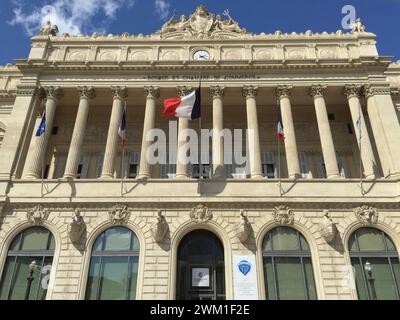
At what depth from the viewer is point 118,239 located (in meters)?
23.5

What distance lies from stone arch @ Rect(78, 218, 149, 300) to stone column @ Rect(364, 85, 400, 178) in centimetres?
1594

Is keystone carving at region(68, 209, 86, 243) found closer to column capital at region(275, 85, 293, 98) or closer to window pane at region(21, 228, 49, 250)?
window pane at region(21, 228, 49, 250)

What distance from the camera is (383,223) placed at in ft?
77.1

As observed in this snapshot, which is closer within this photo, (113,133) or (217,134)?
(217,134)

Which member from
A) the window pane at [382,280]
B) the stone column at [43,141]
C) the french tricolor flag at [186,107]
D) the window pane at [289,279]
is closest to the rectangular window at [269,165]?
the french tricolor flag at [186,107]

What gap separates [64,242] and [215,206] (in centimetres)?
907

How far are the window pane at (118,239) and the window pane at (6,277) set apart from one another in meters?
5.39

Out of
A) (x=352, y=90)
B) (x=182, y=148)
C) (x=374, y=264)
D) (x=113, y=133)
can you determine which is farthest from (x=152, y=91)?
(x=374, y=264)

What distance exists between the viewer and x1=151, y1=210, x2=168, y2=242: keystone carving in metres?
22.8

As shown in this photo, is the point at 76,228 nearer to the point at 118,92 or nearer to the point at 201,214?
the point at 201,214

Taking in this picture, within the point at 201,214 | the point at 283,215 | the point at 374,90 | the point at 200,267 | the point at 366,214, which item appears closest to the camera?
the point at 200,267

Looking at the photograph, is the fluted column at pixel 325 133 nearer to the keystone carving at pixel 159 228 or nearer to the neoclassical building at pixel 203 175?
the neoclassical building at pixel 203 175

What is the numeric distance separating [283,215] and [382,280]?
20.8 feet

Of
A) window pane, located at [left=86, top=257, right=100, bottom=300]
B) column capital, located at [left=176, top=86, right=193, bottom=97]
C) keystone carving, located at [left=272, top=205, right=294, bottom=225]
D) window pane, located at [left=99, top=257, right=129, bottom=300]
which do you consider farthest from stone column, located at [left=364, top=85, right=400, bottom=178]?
window pane, located at [left=86, top=257, right=100, bottom=300]
